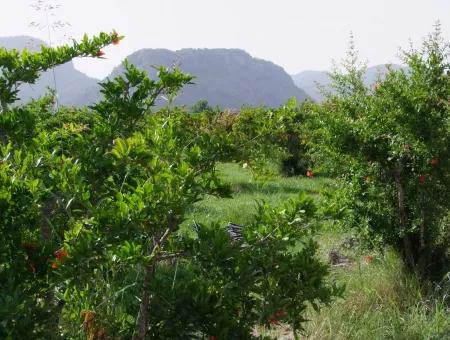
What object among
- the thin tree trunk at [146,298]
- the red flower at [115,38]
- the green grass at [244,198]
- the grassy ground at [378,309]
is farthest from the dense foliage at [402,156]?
the thin tree trunk at [146,298]

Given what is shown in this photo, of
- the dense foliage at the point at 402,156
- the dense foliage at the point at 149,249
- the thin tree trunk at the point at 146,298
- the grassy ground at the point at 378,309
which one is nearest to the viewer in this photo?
the dense foliage at the point at 149,249

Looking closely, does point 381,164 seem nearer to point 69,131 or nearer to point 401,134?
A: point 401,134

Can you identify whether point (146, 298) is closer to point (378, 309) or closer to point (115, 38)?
point (115, 38)

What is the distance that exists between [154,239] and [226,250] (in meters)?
0.30

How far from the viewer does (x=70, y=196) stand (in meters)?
2.14

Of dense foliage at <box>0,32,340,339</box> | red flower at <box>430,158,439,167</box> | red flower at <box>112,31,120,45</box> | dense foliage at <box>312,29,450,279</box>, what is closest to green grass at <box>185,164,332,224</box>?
dense foliage at <box>312,29,450,279</box>

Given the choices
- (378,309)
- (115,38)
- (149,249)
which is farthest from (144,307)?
(378,309)

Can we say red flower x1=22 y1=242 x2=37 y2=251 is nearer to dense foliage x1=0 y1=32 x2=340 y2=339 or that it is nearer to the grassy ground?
dense foliage x1=0 y1=32 x2=340 y2=339

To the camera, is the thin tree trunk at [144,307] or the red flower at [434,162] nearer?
the thin tree trunk at [144,307]

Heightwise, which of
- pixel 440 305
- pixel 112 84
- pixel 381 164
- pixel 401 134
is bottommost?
pixel 440 305

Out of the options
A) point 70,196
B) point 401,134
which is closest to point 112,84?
point 70,196

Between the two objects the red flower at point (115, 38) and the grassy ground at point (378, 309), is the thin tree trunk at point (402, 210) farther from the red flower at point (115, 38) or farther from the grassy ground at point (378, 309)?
the red flower at point (115, 38)

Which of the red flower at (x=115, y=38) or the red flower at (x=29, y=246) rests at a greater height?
the red flower at (x=115, y=38)

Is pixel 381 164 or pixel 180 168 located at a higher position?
pixel 180 168
